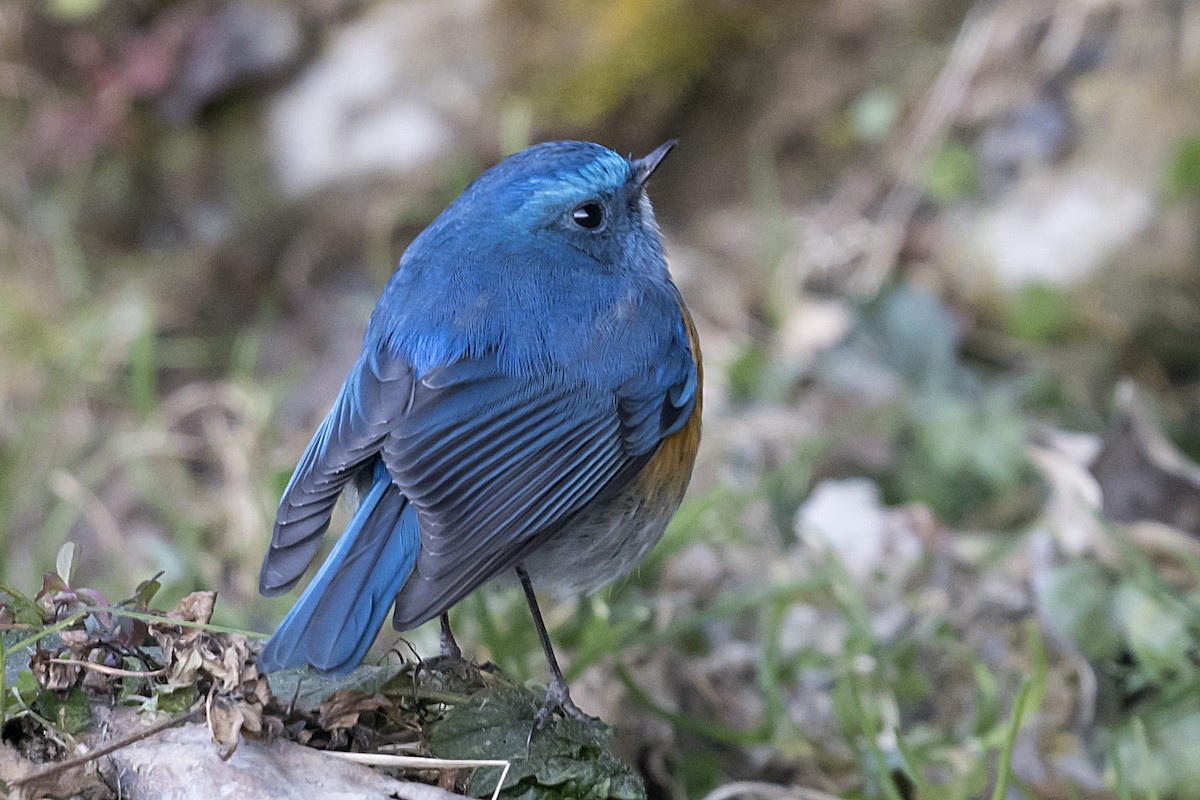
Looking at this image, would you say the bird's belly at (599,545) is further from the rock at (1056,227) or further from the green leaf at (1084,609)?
the rock at (1056,227)

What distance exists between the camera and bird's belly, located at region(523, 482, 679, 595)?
2686 millimetres

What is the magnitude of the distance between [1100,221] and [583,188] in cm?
291

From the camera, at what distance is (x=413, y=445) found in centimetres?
241

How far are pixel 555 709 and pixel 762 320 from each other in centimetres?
344

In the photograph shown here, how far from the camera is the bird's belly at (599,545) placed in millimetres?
2686

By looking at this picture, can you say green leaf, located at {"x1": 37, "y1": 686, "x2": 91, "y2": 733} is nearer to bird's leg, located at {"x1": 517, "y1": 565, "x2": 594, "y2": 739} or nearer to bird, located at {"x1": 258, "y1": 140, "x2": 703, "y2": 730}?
bird, located at {"x1": 258, "y1": 140, "x2": 703, "y2": 730}

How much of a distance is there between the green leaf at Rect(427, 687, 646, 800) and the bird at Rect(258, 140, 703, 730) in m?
0.05

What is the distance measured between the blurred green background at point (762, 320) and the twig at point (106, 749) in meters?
1.15

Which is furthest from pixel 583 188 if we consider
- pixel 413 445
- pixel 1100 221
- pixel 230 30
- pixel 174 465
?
pixel 230 30

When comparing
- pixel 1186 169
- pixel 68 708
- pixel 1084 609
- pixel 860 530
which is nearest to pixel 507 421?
pixel 68 708

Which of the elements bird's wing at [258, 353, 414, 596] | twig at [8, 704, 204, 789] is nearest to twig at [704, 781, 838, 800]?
bird's wing at [258, 353, 414, 596]

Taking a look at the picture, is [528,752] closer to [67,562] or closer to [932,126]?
[67,562]

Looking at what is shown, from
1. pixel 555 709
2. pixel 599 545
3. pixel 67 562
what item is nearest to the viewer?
pixel 67 562

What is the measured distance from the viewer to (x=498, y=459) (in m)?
2.49
